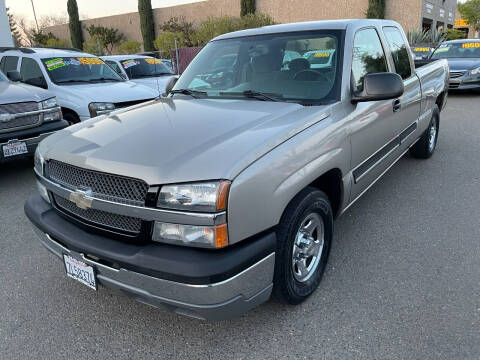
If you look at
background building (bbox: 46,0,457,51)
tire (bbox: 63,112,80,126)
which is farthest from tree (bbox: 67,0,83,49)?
tire (bbox: 63,112,80,126)

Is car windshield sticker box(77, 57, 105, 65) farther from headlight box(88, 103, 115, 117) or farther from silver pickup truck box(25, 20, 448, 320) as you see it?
silver pickup truck box(25, 20, 448, 320)

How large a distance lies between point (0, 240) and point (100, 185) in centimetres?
223

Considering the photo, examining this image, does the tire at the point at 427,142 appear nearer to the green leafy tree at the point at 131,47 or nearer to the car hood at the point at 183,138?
the car hood at the point at 183,138

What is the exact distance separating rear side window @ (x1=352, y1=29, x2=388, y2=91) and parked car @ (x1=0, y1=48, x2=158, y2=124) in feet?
14.1

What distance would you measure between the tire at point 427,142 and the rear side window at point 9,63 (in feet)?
24.1

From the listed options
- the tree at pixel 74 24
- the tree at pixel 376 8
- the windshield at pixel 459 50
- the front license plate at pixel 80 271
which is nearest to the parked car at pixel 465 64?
the windshield at pixel 459 50

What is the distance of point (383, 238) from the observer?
353cm

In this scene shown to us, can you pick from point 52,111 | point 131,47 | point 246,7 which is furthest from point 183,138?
point 131,47

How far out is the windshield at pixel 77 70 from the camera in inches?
277

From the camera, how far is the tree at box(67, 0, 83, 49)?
43.1 m

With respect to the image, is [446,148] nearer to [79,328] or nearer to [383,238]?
[383,238]

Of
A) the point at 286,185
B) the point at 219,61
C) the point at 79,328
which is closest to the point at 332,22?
Answer: the point at 219,61

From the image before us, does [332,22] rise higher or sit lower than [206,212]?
higher

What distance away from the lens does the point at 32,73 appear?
23.7 ft
